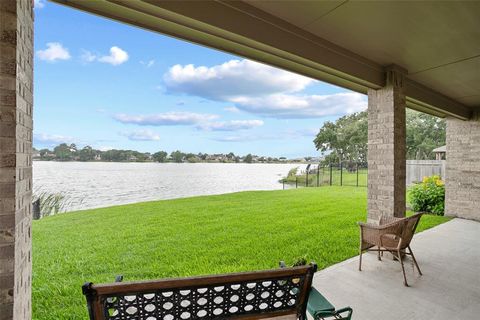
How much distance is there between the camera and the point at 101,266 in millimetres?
3725

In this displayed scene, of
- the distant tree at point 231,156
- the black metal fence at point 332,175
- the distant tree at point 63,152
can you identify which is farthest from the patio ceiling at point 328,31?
the distant tree at point 231,156

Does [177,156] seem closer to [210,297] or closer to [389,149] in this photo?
[389,149]

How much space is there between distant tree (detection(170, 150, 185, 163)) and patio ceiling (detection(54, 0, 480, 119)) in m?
12.4

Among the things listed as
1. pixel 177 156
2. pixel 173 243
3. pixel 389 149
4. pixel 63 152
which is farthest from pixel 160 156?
pixel 389 149

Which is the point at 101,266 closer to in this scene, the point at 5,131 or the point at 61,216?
the point at 5,131

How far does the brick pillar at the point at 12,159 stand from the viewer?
3.99ft

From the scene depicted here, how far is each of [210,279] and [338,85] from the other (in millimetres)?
3677

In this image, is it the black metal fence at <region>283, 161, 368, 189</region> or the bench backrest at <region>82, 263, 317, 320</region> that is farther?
the black metal fence at <region>283, 161, 368, 189</region>

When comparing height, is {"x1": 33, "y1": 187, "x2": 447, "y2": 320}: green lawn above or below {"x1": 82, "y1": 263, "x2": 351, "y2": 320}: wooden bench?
below

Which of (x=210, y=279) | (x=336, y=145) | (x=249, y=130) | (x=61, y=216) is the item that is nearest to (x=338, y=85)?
(x=210, y=279)

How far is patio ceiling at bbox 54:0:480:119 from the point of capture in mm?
2191

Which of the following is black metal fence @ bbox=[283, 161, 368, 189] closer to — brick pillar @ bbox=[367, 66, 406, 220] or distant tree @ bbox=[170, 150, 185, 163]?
distant tree @ bbox=[170, 150, 185, 163]

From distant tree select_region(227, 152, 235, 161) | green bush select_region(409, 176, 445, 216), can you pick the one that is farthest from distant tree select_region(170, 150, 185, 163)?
green bush select_region(409, 176, 445, 216)

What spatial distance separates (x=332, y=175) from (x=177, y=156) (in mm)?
9550
